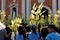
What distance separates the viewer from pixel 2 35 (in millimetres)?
6781

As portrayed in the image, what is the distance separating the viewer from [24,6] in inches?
1104

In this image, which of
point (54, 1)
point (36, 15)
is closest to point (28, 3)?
point (54, 1)

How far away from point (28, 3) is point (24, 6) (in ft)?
1.39

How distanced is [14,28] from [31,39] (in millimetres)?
2782

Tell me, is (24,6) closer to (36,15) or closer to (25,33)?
(36,15)

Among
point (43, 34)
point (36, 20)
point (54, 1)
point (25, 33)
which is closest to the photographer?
point (43, 34)

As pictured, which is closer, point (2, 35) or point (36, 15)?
point (2, 35)

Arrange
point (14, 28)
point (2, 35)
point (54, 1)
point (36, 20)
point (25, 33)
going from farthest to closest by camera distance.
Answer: point (54, 1) < point (36, 20) < point (14, 28) < point (25, 33) < point (2, 35)

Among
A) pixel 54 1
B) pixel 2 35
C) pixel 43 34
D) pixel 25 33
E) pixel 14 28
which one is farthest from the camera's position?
pixel 54 1

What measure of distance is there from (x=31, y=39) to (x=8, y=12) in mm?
19668

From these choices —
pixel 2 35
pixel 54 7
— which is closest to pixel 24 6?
pixel 54 7

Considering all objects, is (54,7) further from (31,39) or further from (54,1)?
(31,39)

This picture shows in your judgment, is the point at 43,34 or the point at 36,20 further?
the point at 36,20

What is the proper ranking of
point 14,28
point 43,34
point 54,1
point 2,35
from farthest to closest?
point 54,1
point 14,28
point 43,34
point 2,35
